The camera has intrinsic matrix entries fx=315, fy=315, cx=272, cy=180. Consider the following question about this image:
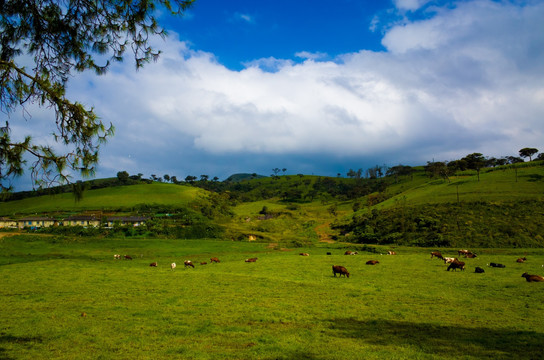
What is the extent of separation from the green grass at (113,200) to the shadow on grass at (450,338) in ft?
396

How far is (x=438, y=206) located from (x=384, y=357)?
8101 centimetres

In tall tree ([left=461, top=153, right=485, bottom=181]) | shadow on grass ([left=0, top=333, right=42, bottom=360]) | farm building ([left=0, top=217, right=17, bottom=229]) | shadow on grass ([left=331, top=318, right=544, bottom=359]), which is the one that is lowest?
shadow on grass ([left=331, top=318, right=544, bottom=359])

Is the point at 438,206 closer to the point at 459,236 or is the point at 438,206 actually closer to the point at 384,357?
the point at 459,236

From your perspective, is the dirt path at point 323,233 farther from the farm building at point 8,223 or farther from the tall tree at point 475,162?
the farm building at point 8,223

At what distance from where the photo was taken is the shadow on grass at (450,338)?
10602 mm

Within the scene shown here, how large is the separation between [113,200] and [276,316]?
472ft

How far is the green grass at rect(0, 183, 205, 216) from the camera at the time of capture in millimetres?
128000

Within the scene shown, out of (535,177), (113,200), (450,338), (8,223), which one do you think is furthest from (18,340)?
(113,200)

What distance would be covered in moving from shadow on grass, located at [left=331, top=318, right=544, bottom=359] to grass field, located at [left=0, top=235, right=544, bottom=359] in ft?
0.13

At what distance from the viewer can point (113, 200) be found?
140m

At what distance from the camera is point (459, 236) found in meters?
62.9

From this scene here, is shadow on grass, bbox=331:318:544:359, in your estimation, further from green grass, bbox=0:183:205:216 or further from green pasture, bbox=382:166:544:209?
green grass, bbox=0:183:205:216

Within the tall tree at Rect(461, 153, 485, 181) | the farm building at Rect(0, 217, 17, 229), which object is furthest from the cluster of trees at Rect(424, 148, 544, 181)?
the farm building at Rect(0, 217, 17, 229)

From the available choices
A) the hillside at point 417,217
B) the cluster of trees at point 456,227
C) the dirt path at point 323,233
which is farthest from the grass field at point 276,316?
the dirt path at point 323,233
